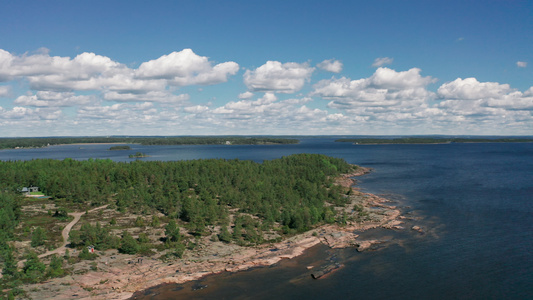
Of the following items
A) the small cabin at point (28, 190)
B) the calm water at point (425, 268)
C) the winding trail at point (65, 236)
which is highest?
the small cabin at point (28, 190)

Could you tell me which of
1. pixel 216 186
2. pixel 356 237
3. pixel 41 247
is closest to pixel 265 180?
pixel 216 186

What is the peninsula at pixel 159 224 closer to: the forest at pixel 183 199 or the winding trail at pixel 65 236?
the winding trail at pixel 65 236

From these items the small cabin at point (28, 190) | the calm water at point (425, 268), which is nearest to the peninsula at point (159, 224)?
the small cabin at point (28, 190)

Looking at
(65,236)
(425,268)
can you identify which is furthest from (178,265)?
(425,268)

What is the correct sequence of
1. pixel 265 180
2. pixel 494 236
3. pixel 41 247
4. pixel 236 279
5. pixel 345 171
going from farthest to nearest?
1. pixel 345 171
2. pixel 265 180
3. pixel 494 236
4. pixel 41 247
5. pixel 236 279

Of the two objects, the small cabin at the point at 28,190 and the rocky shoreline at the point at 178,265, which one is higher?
the small cabin at the point at 28,190

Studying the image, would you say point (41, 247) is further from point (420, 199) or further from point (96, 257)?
point (420, 199)

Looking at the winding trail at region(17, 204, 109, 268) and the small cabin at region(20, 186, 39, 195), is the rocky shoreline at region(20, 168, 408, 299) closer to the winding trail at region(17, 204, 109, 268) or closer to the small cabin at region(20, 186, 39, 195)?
the winding trail at region(17, 204, 109, 268)
